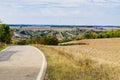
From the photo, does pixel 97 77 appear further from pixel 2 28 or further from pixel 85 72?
pixel 2 28

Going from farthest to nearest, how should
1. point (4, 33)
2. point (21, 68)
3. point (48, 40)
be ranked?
point (4, 33) → point (48, 40) → point (21, 68)

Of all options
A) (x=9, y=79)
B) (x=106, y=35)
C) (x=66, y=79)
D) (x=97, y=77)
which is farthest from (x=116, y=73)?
(x=106, y=35)

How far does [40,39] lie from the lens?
116m

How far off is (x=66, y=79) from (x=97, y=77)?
1.33 m

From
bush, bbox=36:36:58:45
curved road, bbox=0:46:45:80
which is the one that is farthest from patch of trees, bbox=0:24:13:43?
curved road, bbox=0:46:45:80

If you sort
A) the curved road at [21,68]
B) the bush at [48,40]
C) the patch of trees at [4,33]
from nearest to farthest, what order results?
the curved road at [21,68]
the bush at [48,40]
the patch of trees at [4,33]

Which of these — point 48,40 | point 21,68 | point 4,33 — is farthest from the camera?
point 4,33

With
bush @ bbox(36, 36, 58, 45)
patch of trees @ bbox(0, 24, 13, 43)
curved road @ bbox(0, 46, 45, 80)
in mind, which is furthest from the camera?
patch of trees @ bbox(0, 24, 13, 43)

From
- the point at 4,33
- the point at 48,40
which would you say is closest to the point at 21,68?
the point at 48,40

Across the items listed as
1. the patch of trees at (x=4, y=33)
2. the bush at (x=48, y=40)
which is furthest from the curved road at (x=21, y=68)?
the patch of trees at (x=4, y=33)

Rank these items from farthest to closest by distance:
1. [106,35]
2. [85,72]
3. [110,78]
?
[106,35] → [85,72] → [110,78]

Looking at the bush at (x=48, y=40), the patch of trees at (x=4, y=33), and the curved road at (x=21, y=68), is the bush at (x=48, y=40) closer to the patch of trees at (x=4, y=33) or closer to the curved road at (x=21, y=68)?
the patch of trees at (x=4, y=33)

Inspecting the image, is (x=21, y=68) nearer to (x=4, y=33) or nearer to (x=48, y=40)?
(x=48, y=40)

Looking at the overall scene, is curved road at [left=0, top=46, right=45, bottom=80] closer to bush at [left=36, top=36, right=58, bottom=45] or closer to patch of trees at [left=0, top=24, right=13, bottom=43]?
bush at [left=36, top=36, right=58, bottom=45]
